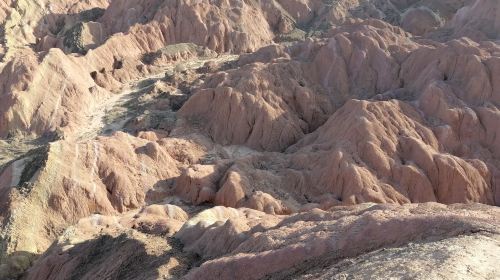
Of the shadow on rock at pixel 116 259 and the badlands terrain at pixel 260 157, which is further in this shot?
the shadow on rock at pixel 116 259

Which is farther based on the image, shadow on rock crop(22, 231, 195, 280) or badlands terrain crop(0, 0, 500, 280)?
shadow on rock crop(22, 231, 195, 280)

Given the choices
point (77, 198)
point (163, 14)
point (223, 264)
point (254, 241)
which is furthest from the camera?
point (163, 14)

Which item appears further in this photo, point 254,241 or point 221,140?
point 221,140

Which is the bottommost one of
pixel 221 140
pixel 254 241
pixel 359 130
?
pixel 221 140

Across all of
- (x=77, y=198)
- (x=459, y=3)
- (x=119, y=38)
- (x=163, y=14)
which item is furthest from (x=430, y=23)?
(x=77, y=198)

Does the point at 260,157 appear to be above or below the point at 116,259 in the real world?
below

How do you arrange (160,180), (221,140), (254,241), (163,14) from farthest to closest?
1. (163,14)
2. (221,140)
3. (160,180)
4. (254,241)

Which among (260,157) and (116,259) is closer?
(116,259)

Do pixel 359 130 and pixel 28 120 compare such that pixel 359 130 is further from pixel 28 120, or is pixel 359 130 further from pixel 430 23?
pixel 430 23
